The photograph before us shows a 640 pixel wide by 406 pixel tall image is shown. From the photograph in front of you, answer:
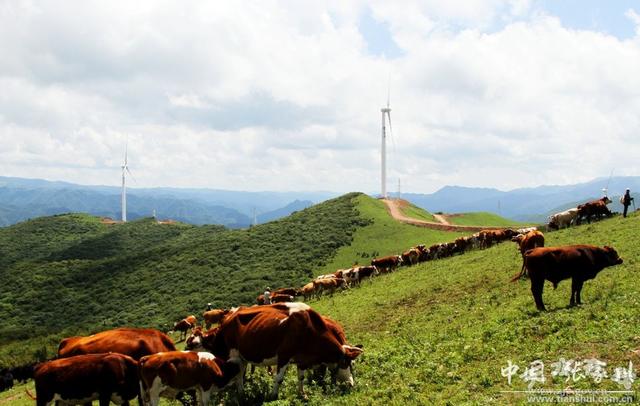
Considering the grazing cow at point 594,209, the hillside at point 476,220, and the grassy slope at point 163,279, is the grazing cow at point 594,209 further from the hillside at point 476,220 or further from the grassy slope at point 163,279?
the hillside at point 476,220

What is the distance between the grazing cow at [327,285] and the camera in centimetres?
3888

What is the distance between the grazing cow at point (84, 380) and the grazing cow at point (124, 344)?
1400 millimetres

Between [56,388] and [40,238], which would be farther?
[40,238]

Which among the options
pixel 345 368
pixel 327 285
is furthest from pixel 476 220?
pixel 345 368

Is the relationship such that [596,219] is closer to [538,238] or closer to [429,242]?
[538,238]

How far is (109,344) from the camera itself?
1445 cm

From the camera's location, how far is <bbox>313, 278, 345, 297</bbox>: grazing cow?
38875mm

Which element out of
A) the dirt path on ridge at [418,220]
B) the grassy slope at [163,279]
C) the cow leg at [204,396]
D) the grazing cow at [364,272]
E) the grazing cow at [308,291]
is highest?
the dirt path on ridge at [418,220]

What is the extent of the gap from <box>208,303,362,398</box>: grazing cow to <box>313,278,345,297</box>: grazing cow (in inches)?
1003

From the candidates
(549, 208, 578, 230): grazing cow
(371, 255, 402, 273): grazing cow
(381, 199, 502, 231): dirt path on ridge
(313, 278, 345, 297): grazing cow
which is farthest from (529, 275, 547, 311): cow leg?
(381, 199, 502, 231): dirt path on ridge

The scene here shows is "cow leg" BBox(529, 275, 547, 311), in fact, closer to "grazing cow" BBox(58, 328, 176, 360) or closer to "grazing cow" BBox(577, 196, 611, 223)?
"grazing cow" BBox(58, 328, 176, 360)

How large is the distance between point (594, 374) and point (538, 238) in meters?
14.5

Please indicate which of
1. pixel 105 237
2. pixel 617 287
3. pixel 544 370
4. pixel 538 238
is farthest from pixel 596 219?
pixel 105 237

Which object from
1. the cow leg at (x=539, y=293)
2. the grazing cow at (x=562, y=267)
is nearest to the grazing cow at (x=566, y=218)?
the grazing cow at (x=562, y=267)
